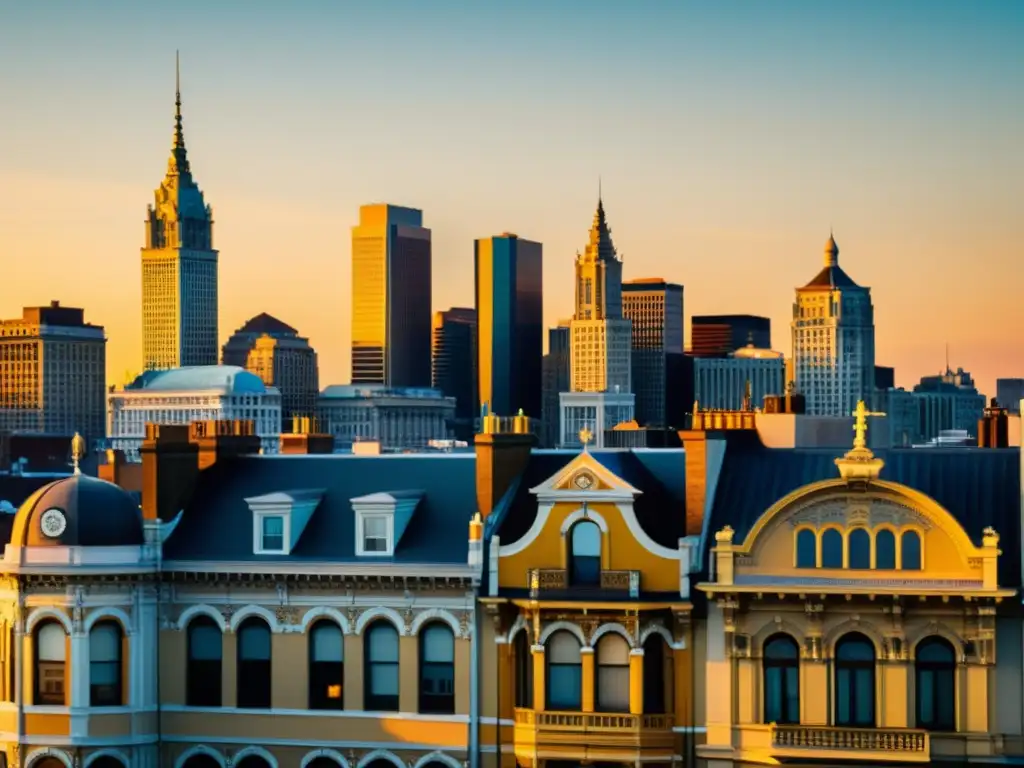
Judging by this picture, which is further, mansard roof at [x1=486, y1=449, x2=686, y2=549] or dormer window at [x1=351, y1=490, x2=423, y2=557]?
dormer window at [x1=351, y1=490, x2=423, y2=557]

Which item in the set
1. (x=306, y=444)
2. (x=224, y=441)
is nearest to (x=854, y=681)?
(x=224, y=441)

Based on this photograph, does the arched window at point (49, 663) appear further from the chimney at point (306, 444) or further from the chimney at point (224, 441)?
the chimney at point (306, 444)

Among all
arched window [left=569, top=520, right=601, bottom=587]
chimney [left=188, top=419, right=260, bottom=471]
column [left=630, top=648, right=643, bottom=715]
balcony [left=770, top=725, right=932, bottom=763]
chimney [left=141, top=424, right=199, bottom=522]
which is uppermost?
chimney [left=188, top=419, right=260, bottom=471]

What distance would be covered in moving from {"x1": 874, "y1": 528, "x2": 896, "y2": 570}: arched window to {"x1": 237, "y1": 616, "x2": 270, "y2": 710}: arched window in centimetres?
1329

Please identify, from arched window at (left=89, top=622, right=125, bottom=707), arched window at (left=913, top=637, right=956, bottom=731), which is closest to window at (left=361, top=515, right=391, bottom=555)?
arched window at (left=89, top=622, right=125, bottom=707)

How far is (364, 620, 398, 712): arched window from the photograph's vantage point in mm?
49219

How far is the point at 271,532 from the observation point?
5056 centimetres

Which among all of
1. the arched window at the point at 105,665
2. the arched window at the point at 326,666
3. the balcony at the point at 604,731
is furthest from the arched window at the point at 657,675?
the arched window at the point at 105,665

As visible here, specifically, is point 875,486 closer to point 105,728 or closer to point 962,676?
point 962,676

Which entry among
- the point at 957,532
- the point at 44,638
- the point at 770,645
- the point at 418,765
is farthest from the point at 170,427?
the point at 957,532

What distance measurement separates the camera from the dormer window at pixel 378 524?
162 feet

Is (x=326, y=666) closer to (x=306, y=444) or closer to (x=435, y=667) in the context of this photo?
(x=435, y=667)

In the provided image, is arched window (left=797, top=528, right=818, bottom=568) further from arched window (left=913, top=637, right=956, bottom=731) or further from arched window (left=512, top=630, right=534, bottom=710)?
arched window (left=512, top=630, right=534, bottom=710)

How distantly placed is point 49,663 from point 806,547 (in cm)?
1643
